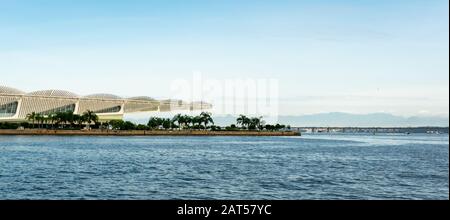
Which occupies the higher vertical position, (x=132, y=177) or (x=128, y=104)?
(x=128, y=104)

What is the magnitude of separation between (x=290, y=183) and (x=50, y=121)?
338 feet

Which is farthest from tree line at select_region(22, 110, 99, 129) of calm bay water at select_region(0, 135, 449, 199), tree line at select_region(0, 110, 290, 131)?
calm bay water at select_region(0, 135, 449, 199)

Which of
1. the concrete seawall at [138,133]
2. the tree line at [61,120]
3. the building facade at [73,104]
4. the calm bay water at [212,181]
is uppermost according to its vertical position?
the building facade at [73,104]

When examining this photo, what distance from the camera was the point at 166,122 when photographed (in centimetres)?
13550

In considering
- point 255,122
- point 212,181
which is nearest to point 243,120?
point 255,122

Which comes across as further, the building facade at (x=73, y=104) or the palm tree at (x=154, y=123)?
the palm tree at (x=154, y=123)

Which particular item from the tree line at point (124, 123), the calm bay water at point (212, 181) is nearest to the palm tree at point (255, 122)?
the tree line at point (124, 123)

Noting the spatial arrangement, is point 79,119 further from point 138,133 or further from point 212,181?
point 212,181

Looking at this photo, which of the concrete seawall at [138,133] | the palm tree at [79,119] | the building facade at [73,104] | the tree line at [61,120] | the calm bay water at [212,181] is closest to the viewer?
the calm bay water at [212,181]

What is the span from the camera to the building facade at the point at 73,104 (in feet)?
395

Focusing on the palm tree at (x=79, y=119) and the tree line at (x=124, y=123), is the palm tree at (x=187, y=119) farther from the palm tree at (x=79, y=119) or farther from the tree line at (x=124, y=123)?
the palm tree at (x=79, y=119)

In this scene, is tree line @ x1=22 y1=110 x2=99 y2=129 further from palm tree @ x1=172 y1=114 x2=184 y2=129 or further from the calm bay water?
the calm bay water
